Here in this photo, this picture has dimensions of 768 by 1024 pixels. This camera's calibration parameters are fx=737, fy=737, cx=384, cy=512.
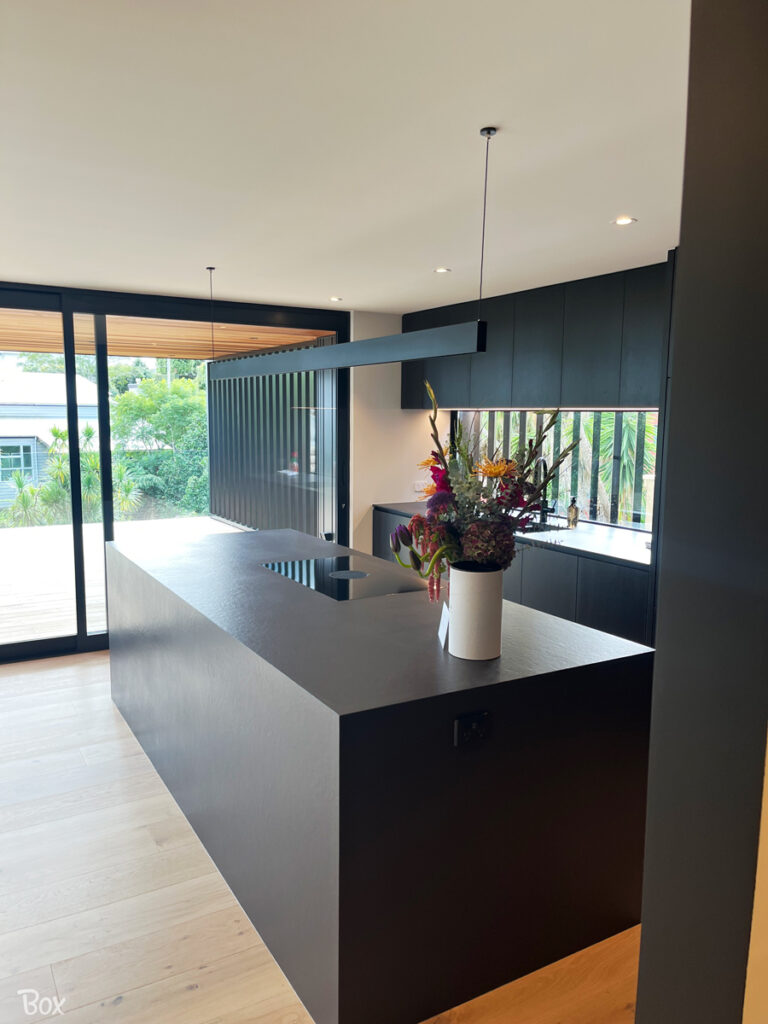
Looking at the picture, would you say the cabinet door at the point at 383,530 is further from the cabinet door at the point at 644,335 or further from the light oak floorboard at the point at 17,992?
the light oak floorboard at the point at 17,992

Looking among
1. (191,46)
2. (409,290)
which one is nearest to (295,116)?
(191,46)

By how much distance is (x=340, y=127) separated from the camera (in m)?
2.04

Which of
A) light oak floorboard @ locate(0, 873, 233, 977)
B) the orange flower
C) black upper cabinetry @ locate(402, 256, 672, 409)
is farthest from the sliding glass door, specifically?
the orange flower

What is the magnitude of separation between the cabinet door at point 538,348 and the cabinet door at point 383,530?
1413 millimetres

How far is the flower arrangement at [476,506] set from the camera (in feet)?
6.61

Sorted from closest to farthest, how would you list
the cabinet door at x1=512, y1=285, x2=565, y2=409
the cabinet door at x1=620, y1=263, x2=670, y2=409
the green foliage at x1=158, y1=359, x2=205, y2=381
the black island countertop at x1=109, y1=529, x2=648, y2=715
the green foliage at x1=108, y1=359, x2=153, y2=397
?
the black island countertop at x1=109, y1=529, x2=648, y2=715
the cabinet door at x1=620, y1=263, x2=670, y2=409
the cabinet door at x1=512, y1=285, x2=565, y2=409
the green foliage at x1=108, y1=359, x2=153, y2=397
the green foliage at x1=158, y1=359, x2=205, y2=381

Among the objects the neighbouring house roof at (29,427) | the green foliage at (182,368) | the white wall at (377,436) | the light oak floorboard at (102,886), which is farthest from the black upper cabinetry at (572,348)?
the neighbouring house roof at (29,427)

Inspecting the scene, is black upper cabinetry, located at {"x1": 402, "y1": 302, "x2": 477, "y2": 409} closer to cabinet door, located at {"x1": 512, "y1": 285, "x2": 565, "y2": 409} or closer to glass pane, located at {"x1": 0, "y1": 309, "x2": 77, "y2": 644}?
cabinet door, located at {"x1": 512, "y1": 285, "x2": 565, "y2": 409}

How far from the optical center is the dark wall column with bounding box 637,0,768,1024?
2.56 feet

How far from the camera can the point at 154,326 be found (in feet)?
16.6

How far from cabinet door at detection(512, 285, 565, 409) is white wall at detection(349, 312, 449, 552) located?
125 centimetres

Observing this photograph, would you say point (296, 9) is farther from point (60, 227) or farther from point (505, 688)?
point (60, 227)

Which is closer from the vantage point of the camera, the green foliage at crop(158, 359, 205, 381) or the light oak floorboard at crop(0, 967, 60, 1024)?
the light oak floorboard at crop(0, 967, 60, 1024)

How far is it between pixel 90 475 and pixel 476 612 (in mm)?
3639
